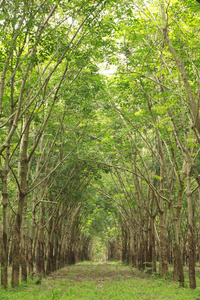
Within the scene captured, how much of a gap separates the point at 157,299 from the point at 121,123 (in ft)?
25.6

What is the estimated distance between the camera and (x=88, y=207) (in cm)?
2469

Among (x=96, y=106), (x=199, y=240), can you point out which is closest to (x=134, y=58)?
(x=96, y=106)

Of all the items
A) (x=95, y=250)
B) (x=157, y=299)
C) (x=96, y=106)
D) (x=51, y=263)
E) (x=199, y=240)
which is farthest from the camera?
(x=95, y=250)

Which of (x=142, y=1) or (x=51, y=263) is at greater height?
(x=142, y=1)

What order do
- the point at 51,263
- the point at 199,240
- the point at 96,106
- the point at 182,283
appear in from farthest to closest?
1. the point at 199,240
2. the point at 51,263
3. the point at 96,106
4. the point at 182,283

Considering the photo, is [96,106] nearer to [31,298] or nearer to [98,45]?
[98,45]

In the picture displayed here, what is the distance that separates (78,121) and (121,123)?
228cm

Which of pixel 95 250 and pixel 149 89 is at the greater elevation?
pixel 149 89

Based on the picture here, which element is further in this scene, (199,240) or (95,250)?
(95,250)

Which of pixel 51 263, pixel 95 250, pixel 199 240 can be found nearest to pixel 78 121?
pixel 51 263

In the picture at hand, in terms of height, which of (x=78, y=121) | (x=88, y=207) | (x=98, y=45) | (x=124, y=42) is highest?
(x=124, y=42)

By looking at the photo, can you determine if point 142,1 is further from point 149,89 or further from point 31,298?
Answer: point 31,298

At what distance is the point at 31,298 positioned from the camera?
8.00 m

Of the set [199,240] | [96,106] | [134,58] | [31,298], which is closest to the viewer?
[31,298]
